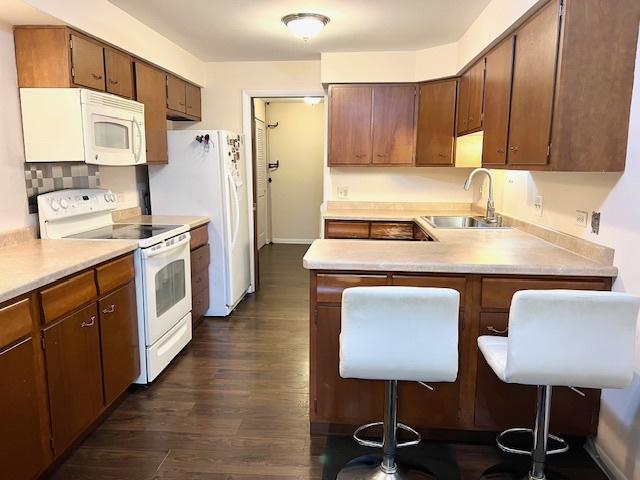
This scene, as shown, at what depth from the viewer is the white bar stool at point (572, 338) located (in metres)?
1.54

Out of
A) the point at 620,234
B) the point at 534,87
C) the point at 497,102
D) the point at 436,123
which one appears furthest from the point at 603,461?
the point at 436,123

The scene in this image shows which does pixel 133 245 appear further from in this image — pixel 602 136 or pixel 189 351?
pixel 602 136

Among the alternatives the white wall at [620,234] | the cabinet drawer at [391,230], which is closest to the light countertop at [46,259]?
the cabinet drawer at [391,230]

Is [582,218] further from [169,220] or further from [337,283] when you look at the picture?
[169,220]

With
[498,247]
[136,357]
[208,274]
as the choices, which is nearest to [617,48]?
[498,247]

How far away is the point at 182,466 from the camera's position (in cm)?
204

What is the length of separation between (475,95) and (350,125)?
1.19 metres

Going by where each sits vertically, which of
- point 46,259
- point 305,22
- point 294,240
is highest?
point 305,22

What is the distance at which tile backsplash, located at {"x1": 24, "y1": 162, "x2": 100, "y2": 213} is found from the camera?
2.59 m

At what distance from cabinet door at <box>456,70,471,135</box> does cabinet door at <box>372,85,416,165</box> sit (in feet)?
1.33

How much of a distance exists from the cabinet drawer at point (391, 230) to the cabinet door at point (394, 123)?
63 centimetres

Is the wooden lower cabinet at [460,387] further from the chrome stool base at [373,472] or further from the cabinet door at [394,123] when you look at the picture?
the cabinet door at [394,123]

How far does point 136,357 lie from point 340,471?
1397mm

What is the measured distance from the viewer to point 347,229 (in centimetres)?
400
